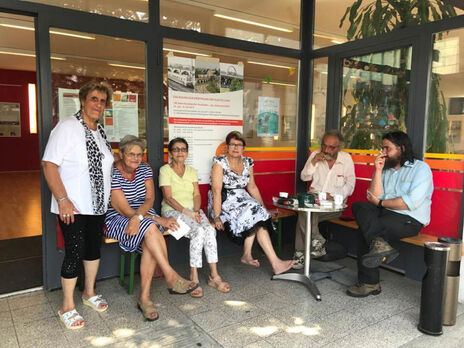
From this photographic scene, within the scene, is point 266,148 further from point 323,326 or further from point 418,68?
point 323,326

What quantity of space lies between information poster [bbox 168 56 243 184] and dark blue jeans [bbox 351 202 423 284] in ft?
5.39

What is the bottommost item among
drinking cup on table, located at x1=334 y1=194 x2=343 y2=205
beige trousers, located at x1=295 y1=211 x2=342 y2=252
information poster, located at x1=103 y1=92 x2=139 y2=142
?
beige trousers, located at x1=295 y1=211 x2=342 y2=252

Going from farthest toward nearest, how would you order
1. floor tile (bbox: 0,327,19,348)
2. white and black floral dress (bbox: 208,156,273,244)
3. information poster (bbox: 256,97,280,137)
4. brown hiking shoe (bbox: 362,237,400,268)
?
information poster (bbox: 256,97,280,137)
white and black floral dress (bbox: 208,156,273,244)
brown hiking shoe (bbox: 362,237,400,268)
floor tile (bbox: 0,327,19,348)

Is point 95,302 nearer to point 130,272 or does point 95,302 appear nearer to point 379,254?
point 130,272

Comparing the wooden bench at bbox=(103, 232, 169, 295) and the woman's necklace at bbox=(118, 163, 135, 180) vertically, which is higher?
the woman's necklace at bbox=(118, 163, 135, 180)

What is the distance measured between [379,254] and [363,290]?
0.40 m

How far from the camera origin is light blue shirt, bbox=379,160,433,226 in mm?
3096

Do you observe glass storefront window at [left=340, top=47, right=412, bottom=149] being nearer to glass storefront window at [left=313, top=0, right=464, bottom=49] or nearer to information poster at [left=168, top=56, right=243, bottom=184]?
glass storefront window at [left=313, top=0, right=464, bottom=49]

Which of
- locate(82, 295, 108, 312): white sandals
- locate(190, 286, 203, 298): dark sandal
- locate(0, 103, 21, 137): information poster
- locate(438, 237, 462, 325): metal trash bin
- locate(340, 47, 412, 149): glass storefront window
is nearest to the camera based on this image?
locate(438, 237, 462, 325): metal trash bin

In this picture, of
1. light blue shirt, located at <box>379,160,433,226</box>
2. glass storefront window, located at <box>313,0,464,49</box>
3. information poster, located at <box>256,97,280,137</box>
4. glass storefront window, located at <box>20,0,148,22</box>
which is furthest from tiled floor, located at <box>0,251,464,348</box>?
glass storefront window, located at <box>313,0,464,49</box>

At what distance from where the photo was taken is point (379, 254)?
300 cm

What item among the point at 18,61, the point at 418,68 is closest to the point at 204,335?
the point at 418,68

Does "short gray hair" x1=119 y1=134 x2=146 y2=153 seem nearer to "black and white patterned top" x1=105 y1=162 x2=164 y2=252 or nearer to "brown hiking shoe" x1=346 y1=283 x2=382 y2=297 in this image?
"black and white patterned top" x1=105 y1=162 x2=164 y2=252

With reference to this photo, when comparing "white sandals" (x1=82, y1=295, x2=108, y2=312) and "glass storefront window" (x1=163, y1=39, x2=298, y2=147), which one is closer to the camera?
"white sandals" (x1=82, y1=295, x2=108, y2=312)
